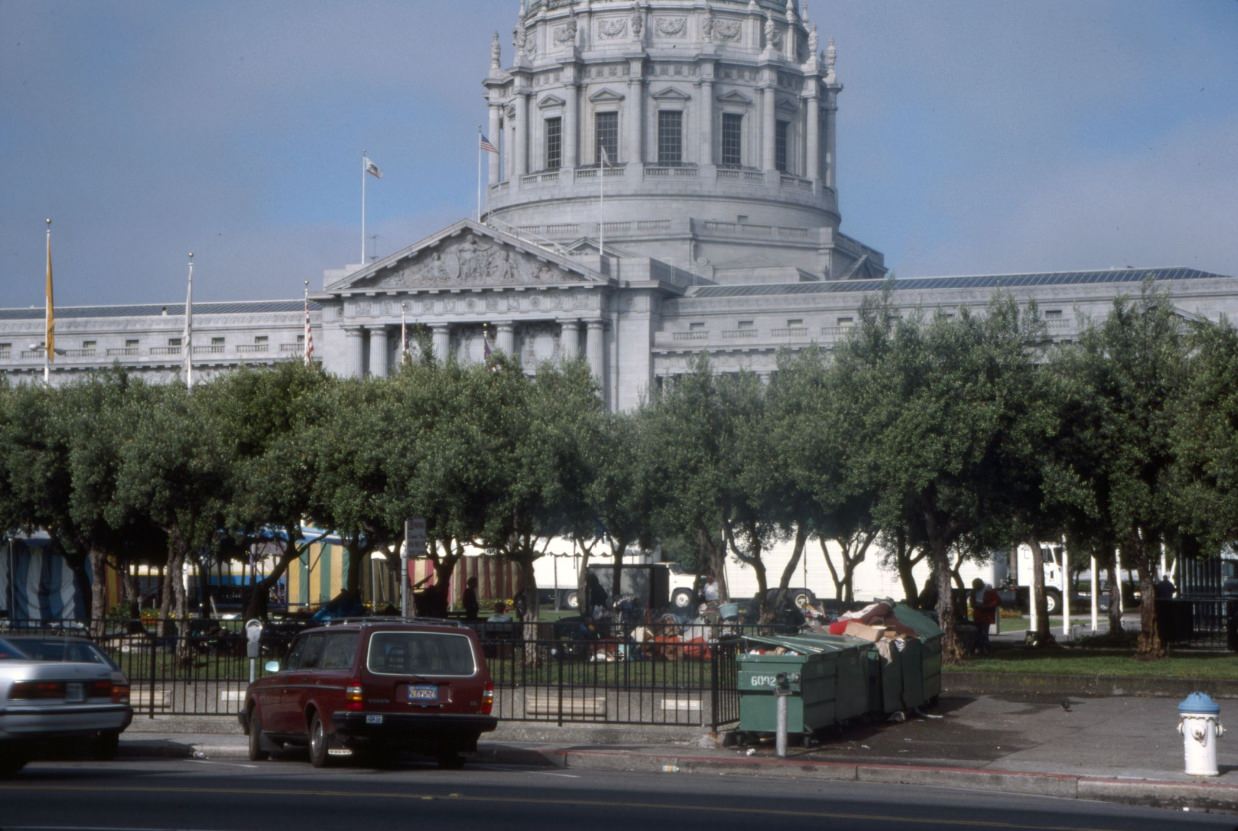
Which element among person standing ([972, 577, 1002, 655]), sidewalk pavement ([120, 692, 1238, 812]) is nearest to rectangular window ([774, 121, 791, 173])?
person standing ([972, 577, 1002, 655])

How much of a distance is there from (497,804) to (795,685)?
634 centimetres

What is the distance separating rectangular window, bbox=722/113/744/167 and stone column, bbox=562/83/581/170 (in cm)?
936

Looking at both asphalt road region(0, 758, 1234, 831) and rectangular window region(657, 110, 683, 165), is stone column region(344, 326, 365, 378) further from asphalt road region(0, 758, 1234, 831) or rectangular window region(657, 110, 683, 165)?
asphalt road region(0, 758, 1234, 831)

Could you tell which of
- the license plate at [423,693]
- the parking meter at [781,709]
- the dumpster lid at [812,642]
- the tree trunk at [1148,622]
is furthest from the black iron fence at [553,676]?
the tree trunk at [1148,622]

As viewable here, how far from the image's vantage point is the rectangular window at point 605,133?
11650 cm

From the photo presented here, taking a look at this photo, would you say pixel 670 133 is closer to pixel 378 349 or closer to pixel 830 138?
pixel 830 138

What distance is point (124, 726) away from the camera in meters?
21.6

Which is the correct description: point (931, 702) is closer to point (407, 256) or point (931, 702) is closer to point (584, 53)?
point (407, 256)

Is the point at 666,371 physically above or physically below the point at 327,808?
above

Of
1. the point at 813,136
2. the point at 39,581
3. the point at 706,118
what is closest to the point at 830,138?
the point at 813,136

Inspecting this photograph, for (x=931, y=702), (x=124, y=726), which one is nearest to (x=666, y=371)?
(x=931, y=702)

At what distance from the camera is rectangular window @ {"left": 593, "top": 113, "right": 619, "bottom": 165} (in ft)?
382

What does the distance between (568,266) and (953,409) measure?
197 ft

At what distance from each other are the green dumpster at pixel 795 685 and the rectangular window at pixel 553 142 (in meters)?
96.7
